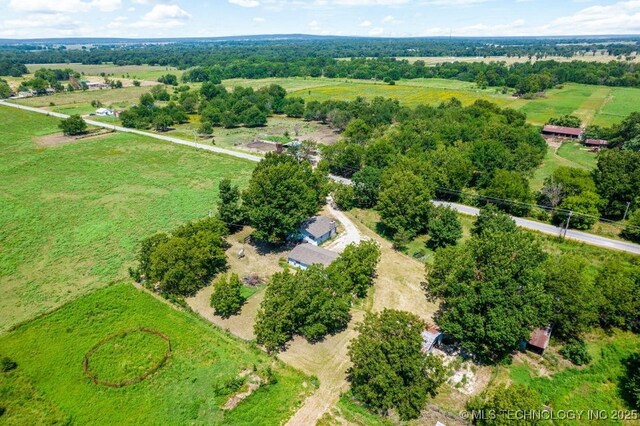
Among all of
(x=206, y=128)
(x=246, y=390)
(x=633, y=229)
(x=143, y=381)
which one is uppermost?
(x=206, y=128)

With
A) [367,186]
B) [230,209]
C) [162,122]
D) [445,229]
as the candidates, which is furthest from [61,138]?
[445,229]

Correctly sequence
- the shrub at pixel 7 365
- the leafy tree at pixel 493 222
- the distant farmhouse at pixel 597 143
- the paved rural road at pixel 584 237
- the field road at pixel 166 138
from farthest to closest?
the distant farmhouse at pixel 597 143 < the field road at pixel 166 138 < the paved rural road at pixel 584 237 < the leafy tree at pixel 493 222 < the shrub at pixel 7 365

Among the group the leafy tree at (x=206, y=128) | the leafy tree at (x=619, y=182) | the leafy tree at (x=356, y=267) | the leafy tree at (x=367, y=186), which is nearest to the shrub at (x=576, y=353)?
the leafy tree at (x=356, y=267)

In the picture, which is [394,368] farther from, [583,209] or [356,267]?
[583,209]

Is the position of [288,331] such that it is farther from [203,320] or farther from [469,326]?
[469,326]

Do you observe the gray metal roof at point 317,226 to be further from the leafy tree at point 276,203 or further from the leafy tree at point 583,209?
the leafy tree at point 583,209

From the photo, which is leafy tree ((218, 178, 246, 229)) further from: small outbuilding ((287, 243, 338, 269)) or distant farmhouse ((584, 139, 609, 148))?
distant farmhouse ((584, 139, 609, 148))
